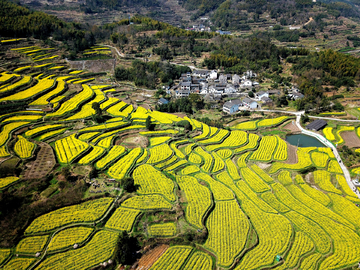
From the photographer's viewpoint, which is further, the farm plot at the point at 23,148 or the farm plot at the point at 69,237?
the farm plot at the point at 23,148

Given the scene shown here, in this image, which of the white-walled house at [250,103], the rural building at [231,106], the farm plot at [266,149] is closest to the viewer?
the farm plot at [266,149]

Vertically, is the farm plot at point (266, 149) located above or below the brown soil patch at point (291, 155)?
above

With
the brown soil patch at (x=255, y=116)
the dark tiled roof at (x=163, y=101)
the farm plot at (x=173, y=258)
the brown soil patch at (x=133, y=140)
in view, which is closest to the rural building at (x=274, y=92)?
the brown soil patch at (x=255, y=116)

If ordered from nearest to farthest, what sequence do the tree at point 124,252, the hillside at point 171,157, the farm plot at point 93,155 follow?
the tree at point 124,252, the hillside at point 171,157, the farm plot at point 93,155

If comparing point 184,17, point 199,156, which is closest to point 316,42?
point 184,17

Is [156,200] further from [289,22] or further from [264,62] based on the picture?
[289,22]

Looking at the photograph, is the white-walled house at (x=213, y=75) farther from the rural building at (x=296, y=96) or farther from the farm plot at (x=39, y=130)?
the farm plot at (x=39, y=130)
